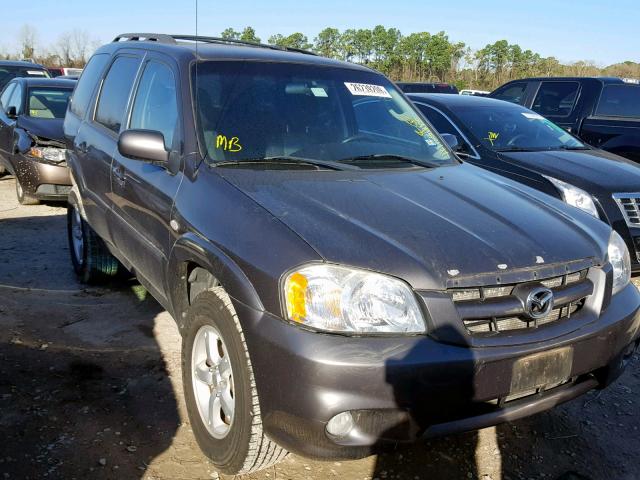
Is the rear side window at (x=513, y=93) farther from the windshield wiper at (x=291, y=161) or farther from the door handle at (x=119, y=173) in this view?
the door handle at (x=119, y=173)

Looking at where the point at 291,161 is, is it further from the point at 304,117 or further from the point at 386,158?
the point at 386,158

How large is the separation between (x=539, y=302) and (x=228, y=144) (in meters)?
1.64

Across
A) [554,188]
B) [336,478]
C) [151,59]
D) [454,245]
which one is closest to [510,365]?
[454,245]

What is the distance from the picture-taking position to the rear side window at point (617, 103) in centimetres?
834

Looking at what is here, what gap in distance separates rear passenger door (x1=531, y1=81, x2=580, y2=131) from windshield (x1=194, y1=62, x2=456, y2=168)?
537cm

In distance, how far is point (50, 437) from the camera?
9.43 feet

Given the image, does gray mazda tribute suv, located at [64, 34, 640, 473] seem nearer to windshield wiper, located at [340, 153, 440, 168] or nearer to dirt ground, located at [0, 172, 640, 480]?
windshield wiper, located at [340, 153, 440, 168]

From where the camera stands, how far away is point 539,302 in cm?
237

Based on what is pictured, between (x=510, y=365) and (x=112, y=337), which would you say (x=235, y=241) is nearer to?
(x=510, y=365)

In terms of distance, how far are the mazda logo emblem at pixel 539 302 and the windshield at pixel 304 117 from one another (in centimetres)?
130

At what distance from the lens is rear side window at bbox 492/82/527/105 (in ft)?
30.8

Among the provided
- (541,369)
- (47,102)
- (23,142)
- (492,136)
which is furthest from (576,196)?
(47,102)

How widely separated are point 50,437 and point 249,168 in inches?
61.8

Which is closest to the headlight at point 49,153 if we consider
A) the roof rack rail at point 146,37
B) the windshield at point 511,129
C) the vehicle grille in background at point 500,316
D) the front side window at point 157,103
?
the roof rack rail at point 146,37
